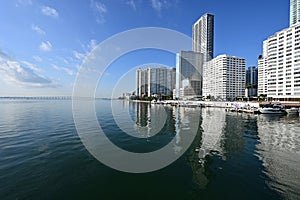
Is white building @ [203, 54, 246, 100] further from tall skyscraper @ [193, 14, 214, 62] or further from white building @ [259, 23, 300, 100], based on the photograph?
tall skyscraper @ [193, 14, 214, 62]

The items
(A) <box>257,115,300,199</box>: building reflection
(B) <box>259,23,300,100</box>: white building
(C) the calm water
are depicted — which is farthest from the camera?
(B) <box>259,23,300,100</box>: white building

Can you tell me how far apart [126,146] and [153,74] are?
64653 mm

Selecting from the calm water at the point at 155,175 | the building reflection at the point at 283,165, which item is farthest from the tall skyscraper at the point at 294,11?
the calm water at the point at 155,175

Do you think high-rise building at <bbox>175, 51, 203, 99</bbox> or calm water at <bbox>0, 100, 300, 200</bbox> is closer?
calm water at <bbox>0, 100, 300, 200</bbox>

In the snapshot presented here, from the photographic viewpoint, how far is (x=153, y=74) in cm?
7550

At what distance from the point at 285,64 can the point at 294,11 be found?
77818 mm

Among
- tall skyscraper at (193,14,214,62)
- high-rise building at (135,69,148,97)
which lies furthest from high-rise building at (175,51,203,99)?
high-rise building at (135,69,148,97)

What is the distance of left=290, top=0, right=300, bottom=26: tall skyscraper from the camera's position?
120 m

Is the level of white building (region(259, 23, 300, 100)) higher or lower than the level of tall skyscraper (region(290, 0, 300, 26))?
lower

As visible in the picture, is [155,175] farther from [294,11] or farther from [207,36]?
[207,36]

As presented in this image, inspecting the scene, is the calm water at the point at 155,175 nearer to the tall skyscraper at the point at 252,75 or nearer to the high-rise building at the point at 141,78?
the high-rise building at the point at 141,78

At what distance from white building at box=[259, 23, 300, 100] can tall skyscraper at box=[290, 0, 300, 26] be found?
195 ft

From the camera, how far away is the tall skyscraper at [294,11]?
393ft

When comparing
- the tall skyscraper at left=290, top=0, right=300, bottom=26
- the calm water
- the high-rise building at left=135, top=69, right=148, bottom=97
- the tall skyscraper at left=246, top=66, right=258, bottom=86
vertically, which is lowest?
the calm water
